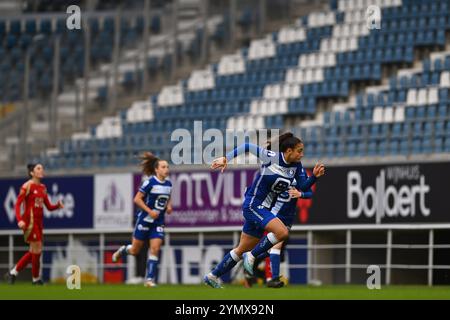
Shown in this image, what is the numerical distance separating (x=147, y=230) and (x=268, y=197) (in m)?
4.86

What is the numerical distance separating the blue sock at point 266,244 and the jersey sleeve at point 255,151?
107 centimetres

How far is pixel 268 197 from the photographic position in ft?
53.8

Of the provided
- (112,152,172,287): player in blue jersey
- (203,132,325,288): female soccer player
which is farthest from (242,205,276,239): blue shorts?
(112,152,172,287): player in blue jersey

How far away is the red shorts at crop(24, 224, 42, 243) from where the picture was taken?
846 inches

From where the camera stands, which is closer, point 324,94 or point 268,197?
point 268,197

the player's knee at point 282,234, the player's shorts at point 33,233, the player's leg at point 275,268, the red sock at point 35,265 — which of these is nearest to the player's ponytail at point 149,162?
the player's shorts at point 33,233

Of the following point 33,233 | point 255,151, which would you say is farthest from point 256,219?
point 33,233

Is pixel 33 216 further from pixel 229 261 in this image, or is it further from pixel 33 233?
pixel 229 261

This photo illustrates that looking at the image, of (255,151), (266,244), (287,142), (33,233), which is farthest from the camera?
(33,233)

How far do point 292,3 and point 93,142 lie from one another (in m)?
5.78

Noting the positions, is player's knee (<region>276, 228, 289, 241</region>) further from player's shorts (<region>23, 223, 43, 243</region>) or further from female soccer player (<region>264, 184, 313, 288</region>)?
player's shorts (<region>23, 223, 43, 243</region>)

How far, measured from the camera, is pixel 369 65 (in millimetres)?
27250

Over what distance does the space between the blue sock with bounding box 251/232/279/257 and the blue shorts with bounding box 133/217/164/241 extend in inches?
171
